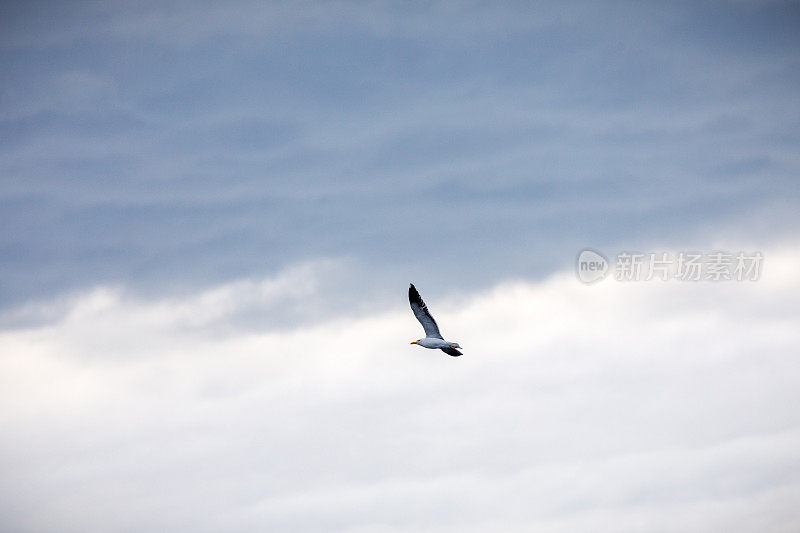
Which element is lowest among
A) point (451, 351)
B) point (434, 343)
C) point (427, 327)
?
point (451, 351)

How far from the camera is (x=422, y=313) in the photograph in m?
103

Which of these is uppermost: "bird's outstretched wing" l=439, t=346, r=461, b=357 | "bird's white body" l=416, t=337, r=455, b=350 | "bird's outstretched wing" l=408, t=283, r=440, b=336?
"bird's outstretched wing" l=408, t=283, r=440, b=336

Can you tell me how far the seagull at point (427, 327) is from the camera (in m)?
101

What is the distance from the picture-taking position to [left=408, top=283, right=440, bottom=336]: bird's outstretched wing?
10119 centimetres

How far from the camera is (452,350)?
338ft

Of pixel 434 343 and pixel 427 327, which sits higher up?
pixel 427 327

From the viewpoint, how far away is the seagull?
101062mm

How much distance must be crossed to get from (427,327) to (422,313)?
298 centimetres

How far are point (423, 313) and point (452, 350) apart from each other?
24.5ft

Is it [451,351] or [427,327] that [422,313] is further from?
[451,351]

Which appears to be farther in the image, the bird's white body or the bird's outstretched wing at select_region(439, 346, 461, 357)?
the bird's outstretched wing at select_region(439, 346, 461, 357)

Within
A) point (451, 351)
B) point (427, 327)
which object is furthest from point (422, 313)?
point (451, 351)

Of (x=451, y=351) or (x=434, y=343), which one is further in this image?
(x=451, y=351)

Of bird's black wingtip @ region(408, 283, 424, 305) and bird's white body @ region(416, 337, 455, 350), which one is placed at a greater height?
bird's black wingtip @ region(408, 283, 424, 305)
